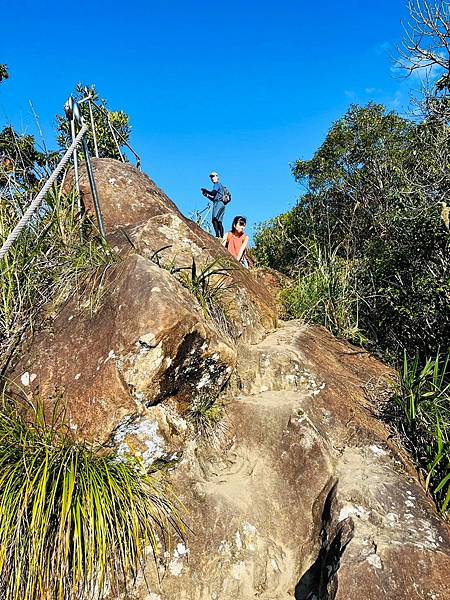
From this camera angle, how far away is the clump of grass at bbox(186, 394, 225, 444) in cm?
372

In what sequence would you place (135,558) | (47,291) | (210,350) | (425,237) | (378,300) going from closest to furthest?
(135,558), (210,350), (47,291), (425,237), (378,300)

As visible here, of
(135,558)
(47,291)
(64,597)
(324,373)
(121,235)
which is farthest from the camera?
(121,235)

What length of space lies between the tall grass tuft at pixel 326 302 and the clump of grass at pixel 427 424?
134 centimetres

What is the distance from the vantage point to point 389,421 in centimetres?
411

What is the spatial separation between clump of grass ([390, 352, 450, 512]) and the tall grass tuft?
4.41 ft

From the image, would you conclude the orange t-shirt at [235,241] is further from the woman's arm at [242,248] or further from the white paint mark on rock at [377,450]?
the white paint mark on rock at [377,450]

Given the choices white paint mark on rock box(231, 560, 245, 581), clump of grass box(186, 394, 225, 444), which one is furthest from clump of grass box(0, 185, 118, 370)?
white paint mark on rock box(231, 560, 245, 581)

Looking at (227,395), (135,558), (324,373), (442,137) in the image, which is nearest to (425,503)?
(324,373)

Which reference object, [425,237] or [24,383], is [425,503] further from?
[425,237]

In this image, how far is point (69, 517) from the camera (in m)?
2.72

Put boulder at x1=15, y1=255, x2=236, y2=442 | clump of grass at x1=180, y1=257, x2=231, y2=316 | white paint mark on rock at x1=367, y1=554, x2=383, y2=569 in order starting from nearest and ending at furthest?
white paint mark on rock at x1=367, y1=554, x2=383, y2=569 < boulder at x1=15, y1=255, x2=236, y2=442 < clump of grass at x1=180, y1=257, x2=231, y2=316

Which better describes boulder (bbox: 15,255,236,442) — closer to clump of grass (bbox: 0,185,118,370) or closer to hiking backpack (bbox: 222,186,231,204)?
clump of grass (bbox: 0,185,118,370)

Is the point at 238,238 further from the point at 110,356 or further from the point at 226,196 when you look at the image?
the point at 110,356

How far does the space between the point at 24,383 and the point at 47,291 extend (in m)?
0.86
